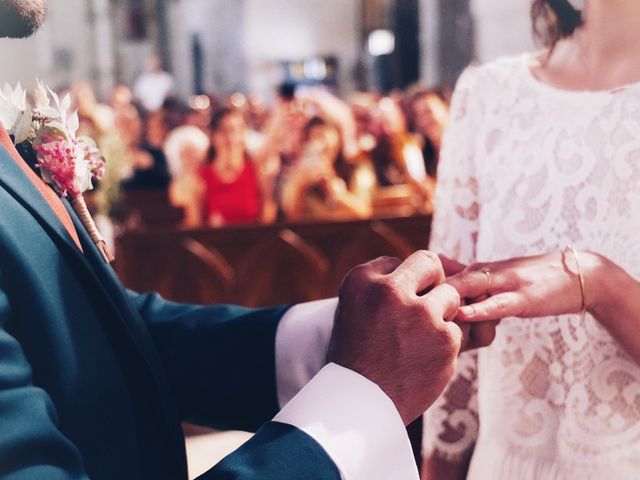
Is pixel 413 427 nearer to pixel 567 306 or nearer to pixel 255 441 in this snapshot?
pixel 567 306

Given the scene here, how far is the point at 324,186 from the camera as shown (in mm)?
5863

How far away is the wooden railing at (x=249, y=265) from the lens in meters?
5.05

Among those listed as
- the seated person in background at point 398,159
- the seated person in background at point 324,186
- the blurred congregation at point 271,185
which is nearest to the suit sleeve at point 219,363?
the blurred congregation at point 271,185

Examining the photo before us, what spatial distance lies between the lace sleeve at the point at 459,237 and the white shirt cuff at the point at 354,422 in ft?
1.90

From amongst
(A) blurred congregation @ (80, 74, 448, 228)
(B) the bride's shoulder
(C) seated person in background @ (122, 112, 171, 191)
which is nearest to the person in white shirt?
(C) seated person in background @ (122, 112, 171, 191)

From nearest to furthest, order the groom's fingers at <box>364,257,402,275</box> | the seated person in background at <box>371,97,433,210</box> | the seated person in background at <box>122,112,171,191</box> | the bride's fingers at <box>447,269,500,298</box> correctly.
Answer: the groom's fingers at <box>364,257,402,275</box> < the bride's fingers at <box>447,269,500,298</box> < the seated person in background at <box>371,97,433,210</box> < the seated person in background at <box>122,112,171,191</box>

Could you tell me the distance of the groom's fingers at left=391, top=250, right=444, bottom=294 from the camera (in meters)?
1.15

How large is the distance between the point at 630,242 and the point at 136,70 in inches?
872

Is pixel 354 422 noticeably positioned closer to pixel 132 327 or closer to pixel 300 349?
pixel 132 327

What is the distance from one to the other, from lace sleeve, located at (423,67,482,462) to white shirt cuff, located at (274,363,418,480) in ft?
1.90

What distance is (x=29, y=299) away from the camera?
1013mm

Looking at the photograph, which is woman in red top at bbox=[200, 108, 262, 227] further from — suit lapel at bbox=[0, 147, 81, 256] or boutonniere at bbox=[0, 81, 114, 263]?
suit lapel at bbox=[0, 147, 81, 256]

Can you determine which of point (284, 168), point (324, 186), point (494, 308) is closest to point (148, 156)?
point (284, 168)

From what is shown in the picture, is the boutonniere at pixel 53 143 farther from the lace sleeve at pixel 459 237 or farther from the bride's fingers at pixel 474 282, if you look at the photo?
the lace sleeve at pixel 459 237
